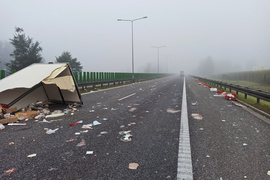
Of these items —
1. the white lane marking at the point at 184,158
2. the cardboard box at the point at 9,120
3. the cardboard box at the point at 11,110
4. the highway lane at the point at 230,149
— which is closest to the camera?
the white lane marking at the point at 184,158

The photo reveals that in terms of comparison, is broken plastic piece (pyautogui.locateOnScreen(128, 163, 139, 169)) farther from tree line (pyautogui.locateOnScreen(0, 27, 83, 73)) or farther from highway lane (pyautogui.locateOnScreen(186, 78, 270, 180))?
tree line (pyautogui.locateOnScreen(0, 27, 83, 73))

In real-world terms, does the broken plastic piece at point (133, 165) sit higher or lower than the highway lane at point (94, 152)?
lower

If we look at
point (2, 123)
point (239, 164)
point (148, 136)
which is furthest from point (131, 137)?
point (2, 123)

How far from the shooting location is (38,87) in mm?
7324

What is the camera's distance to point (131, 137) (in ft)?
13.1

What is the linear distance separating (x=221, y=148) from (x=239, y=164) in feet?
2.00

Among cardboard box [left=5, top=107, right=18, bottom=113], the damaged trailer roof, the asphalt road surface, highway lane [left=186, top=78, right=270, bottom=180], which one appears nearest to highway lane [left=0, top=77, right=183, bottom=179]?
the asphalt road surface

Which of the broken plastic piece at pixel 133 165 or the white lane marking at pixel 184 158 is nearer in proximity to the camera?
the white lane marking at pixel 184 158

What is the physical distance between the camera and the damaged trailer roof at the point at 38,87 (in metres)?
5.90

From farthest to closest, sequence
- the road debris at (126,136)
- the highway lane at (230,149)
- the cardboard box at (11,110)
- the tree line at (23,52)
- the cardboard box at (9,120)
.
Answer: the tree line at (23,52) < the cardboard box at (11,110) < the cardboard box at (9,120) < the road debris at (126,136) < the highway lane at (230,149)

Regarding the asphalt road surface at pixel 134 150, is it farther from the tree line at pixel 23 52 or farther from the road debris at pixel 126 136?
the tree line at pixel 23 52

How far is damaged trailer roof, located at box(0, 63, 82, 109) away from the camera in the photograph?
232 inches

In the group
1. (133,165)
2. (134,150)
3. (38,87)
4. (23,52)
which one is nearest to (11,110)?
(38,87)

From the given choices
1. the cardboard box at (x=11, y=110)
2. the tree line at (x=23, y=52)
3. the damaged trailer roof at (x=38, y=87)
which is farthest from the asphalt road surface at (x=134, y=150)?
the tree line at (x=23, y=52)
